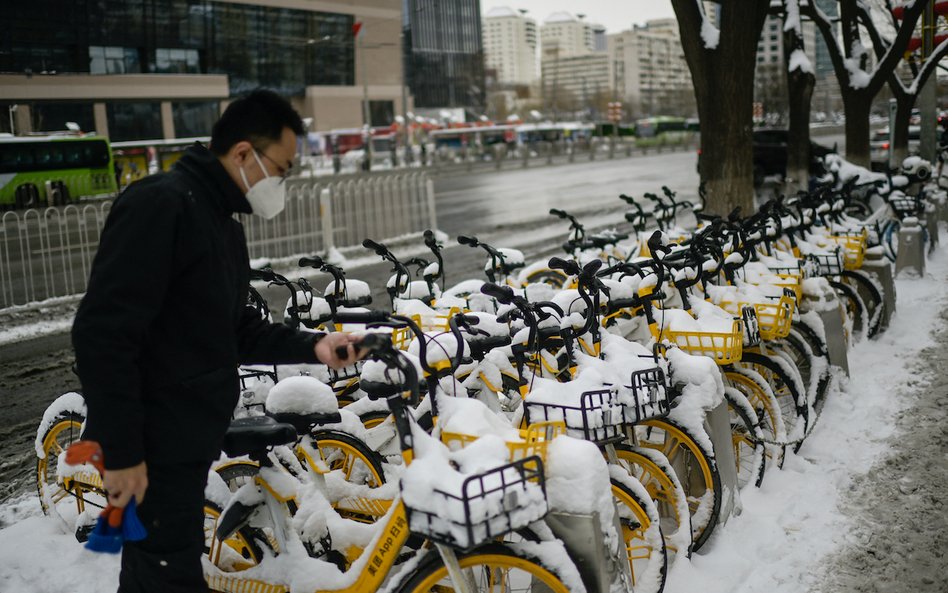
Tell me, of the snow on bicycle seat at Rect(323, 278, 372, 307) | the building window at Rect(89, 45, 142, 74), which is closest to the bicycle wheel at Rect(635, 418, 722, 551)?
the snow on bicycle seat at Rect(323, 278, 372, 307)

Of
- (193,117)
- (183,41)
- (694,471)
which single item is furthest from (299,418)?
(183,41)

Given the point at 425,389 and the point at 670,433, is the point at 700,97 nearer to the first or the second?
the point at 670,433

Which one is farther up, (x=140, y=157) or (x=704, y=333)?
(x=140, y=157)

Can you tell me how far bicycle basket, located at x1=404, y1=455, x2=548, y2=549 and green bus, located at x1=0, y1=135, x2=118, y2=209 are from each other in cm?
2472

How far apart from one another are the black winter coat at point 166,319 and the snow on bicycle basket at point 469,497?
62 centimetres

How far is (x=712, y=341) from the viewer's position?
13.5 ft

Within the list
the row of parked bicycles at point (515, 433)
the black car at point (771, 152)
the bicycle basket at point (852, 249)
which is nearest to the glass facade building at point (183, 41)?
the row of parked bicycles at point (515, 433)

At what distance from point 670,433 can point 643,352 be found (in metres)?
0.39

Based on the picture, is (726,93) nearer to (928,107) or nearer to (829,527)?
(829,527)

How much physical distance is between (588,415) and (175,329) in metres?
1.48

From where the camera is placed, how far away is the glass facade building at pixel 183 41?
16.5 metres

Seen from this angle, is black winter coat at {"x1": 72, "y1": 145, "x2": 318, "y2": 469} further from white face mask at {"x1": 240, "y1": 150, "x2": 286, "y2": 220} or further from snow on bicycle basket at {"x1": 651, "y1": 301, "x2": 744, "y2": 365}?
snow on bicycle basket at {"x1": 651, "y1": 301, "x2": 744, "y2": 365}

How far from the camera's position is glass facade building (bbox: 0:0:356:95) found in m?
16.5

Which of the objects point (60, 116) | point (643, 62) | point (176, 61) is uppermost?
point (643, 62)
